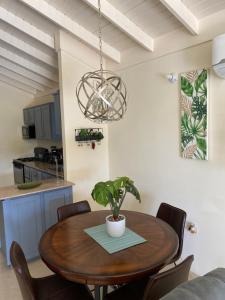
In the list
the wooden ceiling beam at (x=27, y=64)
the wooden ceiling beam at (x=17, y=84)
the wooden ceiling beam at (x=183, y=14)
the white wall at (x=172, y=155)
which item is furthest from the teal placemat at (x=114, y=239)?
the wooden ceiling beam at (x=17, y=84)

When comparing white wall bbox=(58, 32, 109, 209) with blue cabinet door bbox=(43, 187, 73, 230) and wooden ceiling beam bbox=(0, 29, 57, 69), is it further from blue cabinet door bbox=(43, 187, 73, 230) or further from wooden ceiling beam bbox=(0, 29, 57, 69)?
wooden ceiling beam bbox=(0, 29, 57, 69)

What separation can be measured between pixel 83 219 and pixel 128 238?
0.61 meters

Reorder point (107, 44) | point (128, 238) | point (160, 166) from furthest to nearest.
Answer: point (107, 44), point (160, 166), point (128, 238)

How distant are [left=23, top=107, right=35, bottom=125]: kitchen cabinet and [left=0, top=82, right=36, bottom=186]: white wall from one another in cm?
21

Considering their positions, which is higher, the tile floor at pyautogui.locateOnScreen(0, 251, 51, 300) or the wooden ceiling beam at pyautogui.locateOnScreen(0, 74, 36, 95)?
the wooden ceiling beam at pyautogui.locateOnScreen(0, 74, 36, 95)

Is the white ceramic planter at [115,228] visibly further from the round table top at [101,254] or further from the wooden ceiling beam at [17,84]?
the wooden ceiling beam at [17,84]

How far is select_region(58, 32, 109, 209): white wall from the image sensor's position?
3.38 metres

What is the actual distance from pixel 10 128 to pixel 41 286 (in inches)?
183

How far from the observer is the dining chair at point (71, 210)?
246 cm

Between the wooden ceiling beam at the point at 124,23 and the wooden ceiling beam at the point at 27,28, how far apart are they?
1.07 metres

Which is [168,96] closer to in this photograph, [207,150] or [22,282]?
[207,150]

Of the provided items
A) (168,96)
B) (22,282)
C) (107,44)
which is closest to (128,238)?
(22,282)

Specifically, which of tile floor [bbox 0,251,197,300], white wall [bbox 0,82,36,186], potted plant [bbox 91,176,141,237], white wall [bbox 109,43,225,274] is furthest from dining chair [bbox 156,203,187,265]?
white wall [bbox 0,82,36,186]

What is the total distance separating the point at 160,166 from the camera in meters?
2.98
